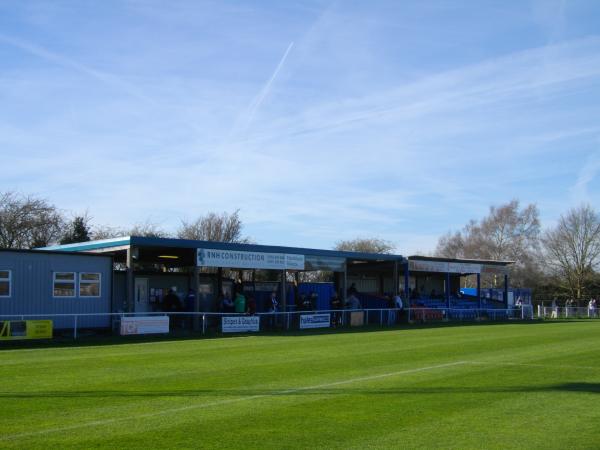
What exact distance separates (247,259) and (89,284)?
24.1ft

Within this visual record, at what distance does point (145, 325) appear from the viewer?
2541 centimetres

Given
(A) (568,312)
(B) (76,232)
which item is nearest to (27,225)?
(B) (76,232)

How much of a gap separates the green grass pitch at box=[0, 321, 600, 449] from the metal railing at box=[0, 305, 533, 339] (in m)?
7.25

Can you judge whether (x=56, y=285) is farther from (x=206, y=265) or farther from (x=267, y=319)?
(x=267, y=319)

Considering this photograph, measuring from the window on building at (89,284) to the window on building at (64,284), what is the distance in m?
0.35

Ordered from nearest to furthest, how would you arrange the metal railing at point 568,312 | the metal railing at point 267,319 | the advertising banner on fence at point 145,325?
the advertising banner on fence at point 145,325 → the metal railing at point 267,319 → the metal railing at point 568,312

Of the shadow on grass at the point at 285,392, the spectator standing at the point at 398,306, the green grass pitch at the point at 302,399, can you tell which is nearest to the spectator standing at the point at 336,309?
the spectator standing at the point at 398,306

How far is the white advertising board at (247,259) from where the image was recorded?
29.5 meters

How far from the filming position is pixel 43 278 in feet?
83.8

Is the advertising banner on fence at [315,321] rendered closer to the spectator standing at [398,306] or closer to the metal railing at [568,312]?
the spectator standing at [398,306]

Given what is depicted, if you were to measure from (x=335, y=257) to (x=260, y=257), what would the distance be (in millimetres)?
5409

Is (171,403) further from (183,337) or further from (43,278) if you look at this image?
(43,278)

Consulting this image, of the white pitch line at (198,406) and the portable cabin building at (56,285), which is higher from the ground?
the portable cabin building at (56,285)

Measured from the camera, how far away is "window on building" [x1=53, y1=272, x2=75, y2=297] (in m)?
25.9
